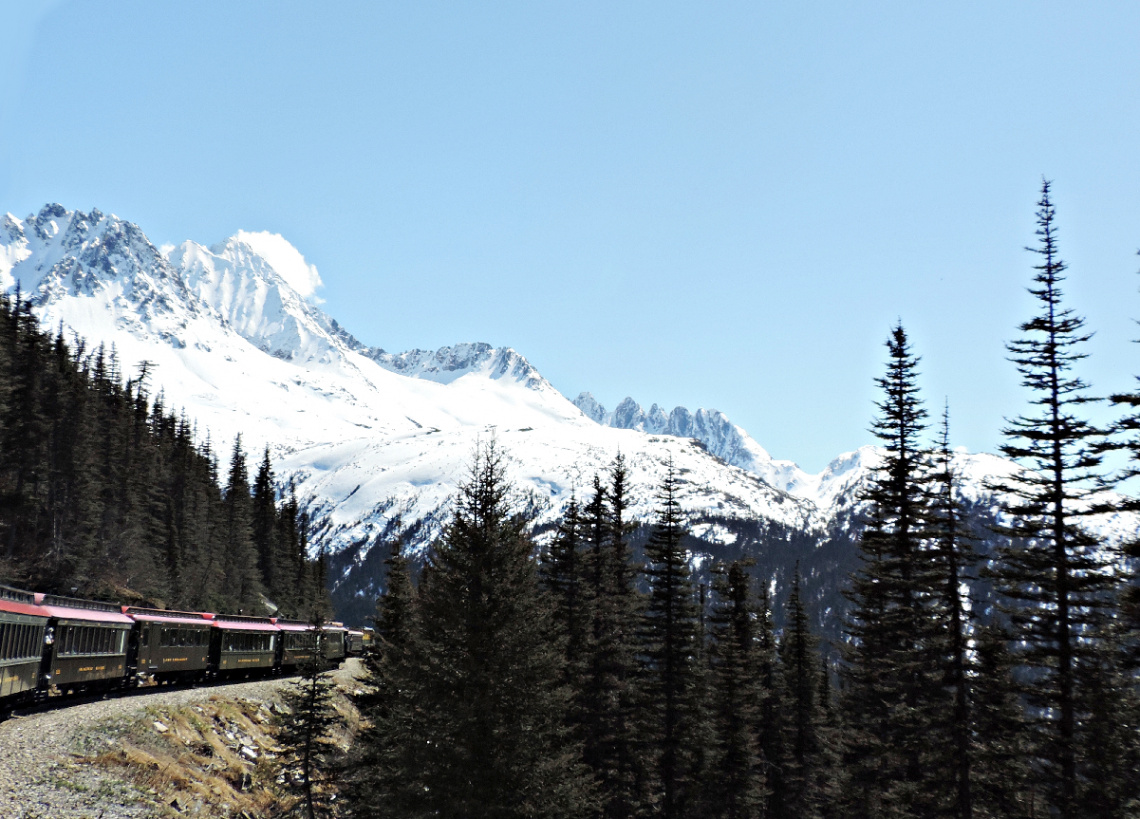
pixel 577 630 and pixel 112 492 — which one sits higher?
pixel 112 492

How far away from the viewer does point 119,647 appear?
1430 inches

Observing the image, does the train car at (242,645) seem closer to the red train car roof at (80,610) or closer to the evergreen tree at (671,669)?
the red train car roof at (80,610)

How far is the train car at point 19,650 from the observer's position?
24938 mm

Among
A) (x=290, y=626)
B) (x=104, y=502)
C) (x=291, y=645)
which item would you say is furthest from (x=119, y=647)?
(x=104, y=502)

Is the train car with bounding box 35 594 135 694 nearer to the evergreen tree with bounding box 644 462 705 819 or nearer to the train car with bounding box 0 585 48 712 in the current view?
the train car with bounding box 0 585 48 712

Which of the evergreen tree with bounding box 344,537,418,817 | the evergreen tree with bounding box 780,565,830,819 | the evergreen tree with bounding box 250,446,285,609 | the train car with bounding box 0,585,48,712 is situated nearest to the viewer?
the evergreen tree with bounding box 344,537,418,817

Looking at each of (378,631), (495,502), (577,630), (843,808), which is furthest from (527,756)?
(843,808)

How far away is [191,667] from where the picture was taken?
1709 inches

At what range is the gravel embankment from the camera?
2073 centimetres

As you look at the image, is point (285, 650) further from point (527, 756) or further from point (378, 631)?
point (527, 756)

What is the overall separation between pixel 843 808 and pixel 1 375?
59.2 meters

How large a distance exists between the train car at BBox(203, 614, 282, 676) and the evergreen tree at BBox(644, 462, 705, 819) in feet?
77.0

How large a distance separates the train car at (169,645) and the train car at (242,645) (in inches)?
35.7

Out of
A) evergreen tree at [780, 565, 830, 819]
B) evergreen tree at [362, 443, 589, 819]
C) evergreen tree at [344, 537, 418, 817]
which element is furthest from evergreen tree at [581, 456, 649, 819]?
evergreen tree at [780, 565, 830, 819]
